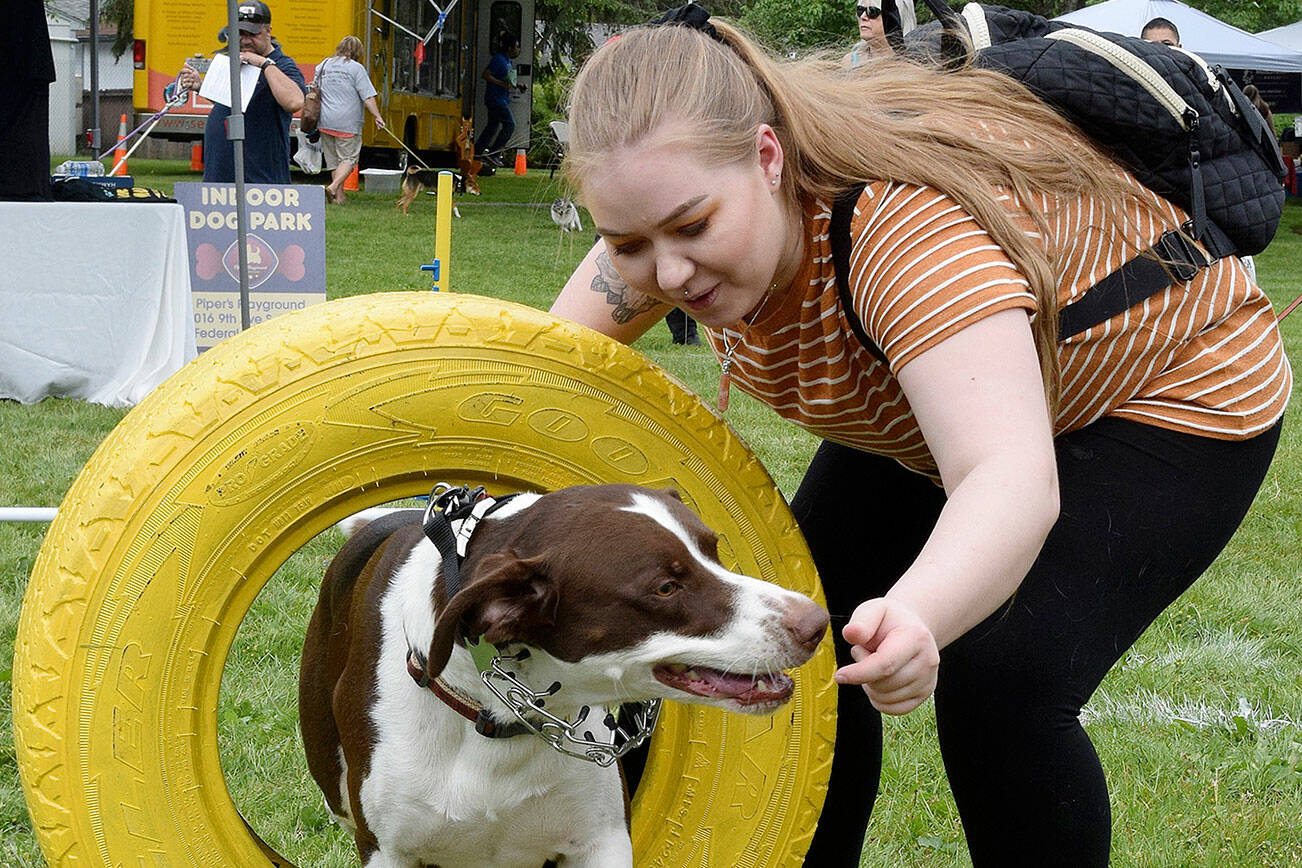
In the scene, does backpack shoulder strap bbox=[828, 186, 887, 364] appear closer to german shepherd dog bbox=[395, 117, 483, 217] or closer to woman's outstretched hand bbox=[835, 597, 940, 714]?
woman's outstretched hand bbox=[835, 597, 940, 714]

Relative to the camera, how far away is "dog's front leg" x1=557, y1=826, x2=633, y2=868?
2512mm

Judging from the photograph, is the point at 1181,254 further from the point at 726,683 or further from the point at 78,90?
the point at 78,90

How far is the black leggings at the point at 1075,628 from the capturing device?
2240 millimetres

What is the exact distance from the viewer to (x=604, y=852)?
2514 mm

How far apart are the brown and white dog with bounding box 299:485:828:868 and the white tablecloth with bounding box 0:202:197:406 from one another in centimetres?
564

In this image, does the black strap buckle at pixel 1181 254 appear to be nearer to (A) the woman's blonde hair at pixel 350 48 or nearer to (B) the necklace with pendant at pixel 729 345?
(B) the necklace with pendant at pixel 729 345

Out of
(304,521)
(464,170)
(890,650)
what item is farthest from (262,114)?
(464,170)

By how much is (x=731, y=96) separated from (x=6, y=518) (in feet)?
11.5

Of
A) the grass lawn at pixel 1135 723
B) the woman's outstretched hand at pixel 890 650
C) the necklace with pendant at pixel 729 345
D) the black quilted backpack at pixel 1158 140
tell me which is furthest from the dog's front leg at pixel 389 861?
the black quilted backpack at pixel 1158 140

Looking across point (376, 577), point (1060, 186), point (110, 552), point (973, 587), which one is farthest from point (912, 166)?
point (110, 552)

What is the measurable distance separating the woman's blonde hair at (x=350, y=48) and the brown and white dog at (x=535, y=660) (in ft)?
55.2

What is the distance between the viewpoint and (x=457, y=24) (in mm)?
23469

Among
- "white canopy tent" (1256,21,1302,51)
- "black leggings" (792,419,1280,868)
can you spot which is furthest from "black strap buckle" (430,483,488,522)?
"white canopy tent" (1256,21,1302,51)

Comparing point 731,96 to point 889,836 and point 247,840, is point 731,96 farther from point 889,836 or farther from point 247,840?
point 889,836
